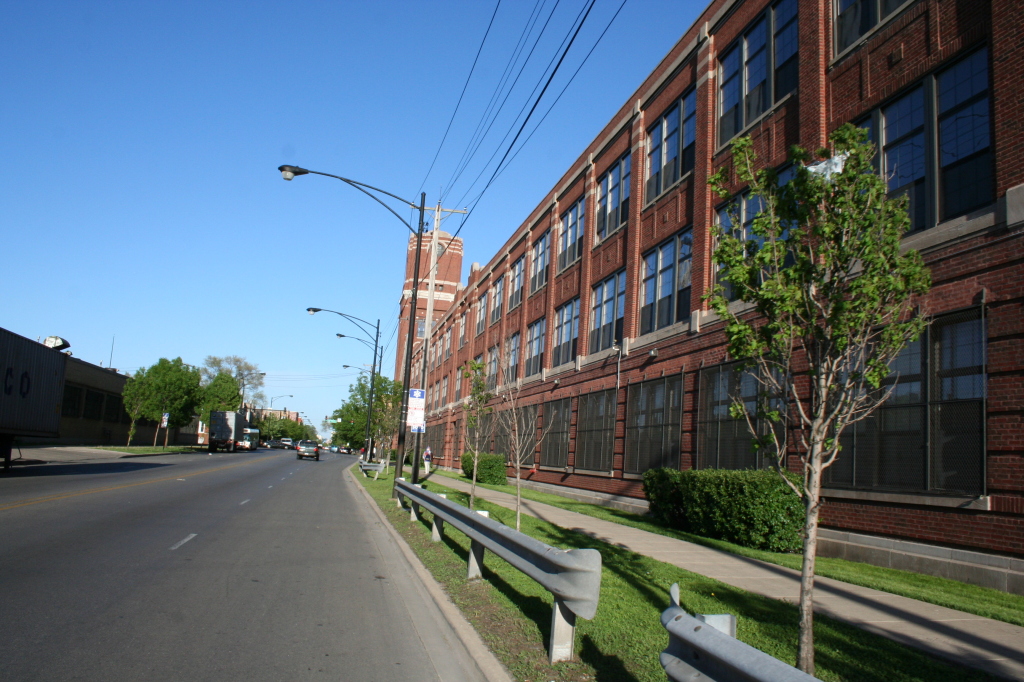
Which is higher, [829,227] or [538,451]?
[829,227]

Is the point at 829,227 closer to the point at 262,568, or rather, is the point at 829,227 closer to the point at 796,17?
the point at 262,568

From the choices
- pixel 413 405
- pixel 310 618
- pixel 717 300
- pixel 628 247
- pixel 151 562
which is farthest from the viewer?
pixel 628 247

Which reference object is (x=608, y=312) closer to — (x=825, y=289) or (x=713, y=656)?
(x=825, y=289)

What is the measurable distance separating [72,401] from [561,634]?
191 feet

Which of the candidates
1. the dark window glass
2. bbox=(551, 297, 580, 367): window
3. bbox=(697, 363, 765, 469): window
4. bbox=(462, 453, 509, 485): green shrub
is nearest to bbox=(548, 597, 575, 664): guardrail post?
the dark window glass

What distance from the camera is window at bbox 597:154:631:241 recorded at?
24908mm

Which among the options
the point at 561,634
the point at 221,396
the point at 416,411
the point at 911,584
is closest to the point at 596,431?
the point at 416,411

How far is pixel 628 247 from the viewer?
2364 cm

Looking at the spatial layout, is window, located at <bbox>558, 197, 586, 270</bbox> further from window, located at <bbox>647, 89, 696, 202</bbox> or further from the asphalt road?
the asphalt road

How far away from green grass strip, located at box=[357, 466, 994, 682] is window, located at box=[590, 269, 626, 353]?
14.3 m

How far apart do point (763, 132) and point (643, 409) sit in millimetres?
8381

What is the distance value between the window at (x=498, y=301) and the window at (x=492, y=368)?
1803 mm

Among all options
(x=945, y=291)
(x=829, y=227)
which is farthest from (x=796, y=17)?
(x=829, y=227)

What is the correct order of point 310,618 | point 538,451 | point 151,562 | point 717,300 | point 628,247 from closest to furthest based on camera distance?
point 717,300, point 310,618, point 151,562, point 628,247, point 538,451
